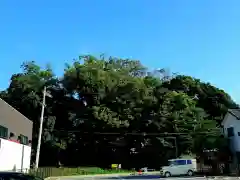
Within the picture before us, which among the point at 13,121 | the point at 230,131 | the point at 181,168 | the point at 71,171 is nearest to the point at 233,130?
the point at 230,131

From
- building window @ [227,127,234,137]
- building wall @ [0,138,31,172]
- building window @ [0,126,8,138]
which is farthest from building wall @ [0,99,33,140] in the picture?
building window @ [227,127,234,137]

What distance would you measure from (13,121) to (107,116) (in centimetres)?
3182

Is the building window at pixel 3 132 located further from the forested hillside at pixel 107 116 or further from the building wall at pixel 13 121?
the forested hillside at pixel 107 116

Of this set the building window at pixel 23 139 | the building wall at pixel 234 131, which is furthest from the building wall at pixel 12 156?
the building wall at pixel 234 131

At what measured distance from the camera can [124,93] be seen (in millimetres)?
68000

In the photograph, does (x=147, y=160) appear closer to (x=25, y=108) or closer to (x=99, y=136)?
(x=99, y=136)

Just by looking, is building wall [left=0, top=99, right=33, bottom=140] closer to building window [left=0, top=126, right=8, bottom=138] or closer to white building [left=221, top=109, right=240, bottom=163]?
building window [left=0, top=126, right=8, bottom=138]

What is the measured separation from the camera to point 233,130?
41906mm

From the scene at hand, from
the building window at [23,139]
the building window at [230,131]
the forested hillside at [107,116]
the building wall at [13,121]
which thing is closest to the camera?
the building wall at [13,121]

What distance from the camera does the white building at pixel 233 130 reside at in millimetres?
40594

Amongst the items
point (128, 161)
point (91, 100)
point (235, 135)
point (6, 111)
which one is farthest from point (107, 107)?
point (6, 111)

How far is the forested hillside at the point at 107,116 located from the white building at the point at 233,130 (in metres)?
20.1

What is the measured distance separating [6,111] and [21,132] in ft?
24.3

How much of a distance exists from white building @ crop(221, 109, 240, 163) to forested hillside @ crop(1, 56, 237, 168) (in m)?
20.1
